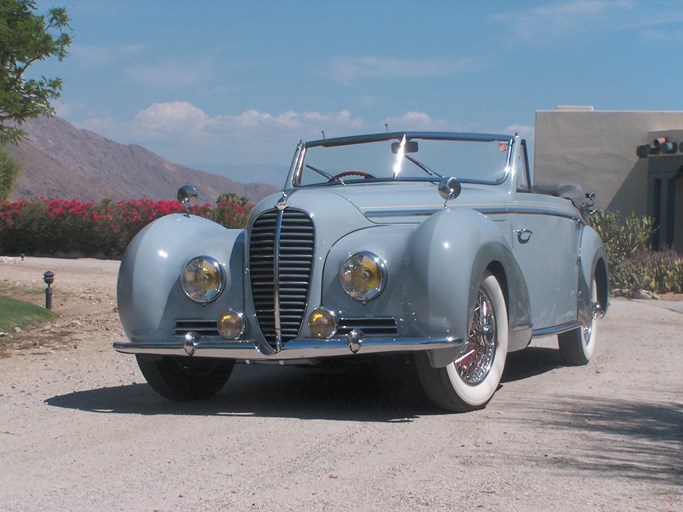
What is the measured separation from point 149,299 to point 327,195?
1.26 meters

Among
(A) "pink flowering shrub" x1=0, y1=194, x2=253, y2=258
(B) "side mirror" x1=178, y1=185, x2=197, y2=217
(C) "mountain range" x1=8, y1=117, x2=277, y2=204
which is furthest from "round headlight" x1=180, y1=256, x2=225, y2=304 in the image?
(C) "mountain range" x1=8, y1=117, x2=277, y2=204

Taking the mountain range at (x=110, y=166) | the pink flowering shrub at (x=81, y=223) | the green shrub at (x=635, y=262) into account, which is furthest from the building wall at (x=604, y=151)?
the mountain range at (x=110, y=166)

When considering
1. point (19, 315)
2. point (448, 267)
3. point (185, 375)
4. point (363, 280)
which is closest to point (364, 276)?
point (363, 280)

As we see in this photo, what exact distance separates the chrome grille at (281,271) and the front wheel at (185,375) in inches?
30.7

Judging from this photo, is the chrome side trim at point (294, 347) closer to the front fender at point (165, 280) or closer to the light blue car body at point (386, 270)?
the light blue car body at point (386, 270)

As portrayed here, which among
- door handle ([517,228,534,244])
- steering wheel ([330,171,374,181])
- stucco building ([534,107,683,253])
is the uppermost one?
stucco building ([534,107,683,253])

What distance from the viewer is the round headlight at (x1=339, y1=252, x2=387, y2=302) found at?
5.72 m

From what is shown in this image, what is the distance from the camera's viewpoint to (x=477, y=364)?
6.20 metres

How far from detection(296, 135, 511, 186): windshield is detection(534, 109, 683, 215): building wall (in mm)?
14517

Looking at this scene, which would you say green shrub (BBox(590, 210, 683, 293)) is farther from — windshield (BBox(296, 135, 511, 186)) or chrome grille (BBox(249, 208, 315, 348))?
chrome grille (BBox(249, 208, 315, 348))

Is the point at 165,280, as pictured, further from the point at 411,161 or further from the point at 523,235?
the point at 523,235

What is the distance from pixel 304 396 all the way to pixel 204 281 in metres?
1.15

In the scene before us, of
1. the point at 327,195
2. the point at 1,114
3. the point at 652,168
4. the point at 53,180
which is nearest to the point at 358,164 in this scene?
the point at 327,195

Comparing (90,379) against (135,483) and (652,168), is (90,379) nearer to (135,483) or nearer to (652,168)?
(135,483)
